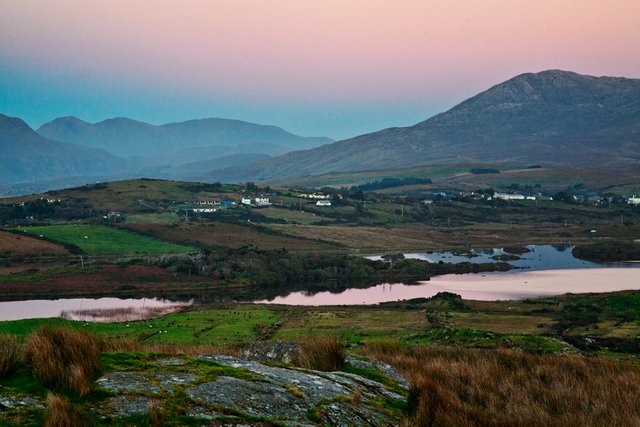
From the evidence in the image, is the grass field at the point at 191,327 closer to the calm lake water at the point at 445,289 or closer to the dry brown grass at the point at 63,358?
the calm lake water at the point at 445,289

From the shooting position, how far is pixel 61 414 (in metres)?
8.12

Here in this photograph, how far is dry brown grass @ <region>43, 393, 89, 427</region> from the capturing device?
805 centimetres

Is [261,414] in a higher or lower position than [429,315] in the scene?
higher

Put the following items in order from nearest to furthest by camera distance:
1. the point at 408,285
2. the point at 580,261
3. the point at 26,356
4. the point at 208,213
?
the point at 26,356 → the point at 408,285 → the point at 580,261 → the point at 208,213

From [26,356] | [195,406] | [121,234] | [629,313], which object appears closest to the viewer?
[195,406]

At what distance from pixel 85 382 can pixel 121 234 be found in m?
112

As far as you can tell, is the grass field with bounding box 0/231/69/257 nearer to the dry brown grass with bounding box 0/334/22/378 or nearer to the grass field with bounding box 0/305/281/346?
the grass field with bounding box 0/305/281/346

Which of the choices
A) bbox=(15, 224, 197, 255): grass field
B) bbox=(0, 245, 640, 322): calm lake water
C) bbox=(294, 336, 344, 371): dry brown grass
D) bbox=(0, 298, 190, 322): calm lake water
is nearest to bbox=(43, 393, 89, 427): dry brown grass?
bbox=(294, 336, 344, 371): dry brown grass

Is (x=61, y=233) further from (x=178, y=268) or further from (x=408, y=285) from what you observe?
(x=408, y=285)

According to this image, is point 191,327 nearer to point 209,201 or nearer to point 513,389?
point 513,389

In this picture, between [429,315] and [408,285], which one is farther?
[408,285]

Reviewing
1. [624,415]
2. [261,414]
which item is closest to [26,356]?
[261,414]

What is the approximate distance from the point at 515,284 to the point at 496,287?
3.80 m

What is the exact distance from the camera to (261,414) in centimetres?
952
